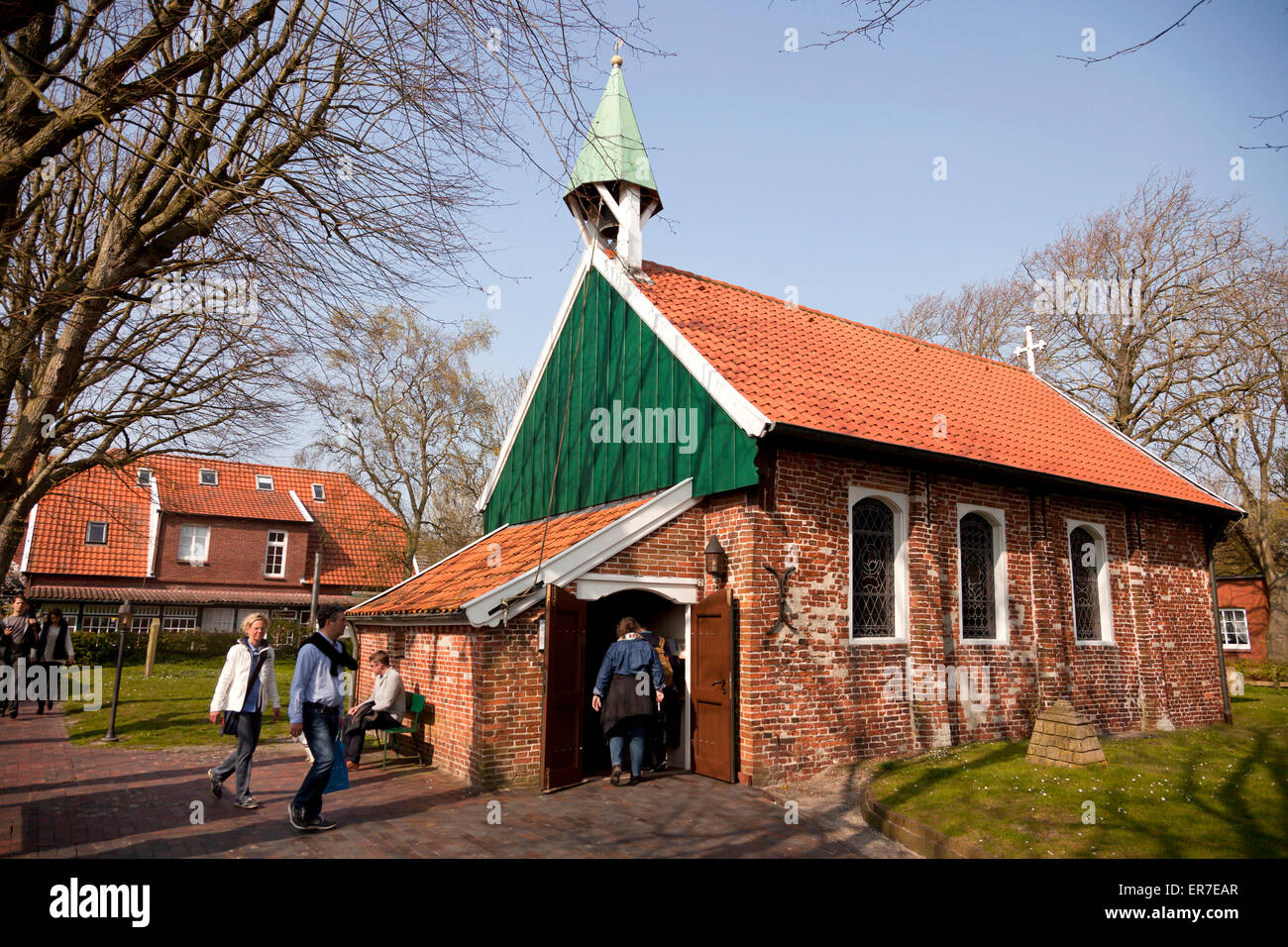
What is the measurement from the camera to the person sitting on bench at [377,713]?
1042 centimetres

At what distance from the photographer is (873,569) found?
11289mm

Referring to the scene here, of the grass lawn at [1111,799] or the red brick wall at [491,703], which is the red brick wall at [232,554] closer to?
the red brick wall at [491,703]

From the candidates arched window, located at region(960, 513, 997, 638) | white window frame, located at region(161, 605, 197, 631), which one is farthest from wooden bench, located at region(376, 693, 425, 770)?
white window frame, located at region(161, 605, 197, 631)

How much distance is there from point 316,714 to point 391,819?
131 centimetres

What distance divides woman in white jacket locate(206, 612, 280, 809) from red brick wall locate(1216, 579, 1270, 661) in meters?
33.9

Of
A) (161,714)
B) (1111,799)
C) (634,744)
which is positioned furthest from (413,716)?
(1111,799)

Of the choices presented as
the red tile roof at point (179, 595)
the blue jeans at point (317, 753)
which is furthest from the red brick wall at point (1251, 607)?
the red tile roof at point (179, 595)

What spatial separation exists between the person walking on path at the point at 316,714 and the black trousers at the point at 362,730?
9.79 feet

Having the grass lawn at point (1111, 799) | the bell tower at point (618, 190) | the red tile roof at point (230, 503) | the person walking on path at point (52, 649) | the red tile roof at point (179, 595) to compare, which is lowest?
the grass lawn at point (1111, 799)

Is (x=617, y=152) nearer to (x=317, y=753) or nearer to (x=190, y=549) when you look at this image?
(x=317, y=753)

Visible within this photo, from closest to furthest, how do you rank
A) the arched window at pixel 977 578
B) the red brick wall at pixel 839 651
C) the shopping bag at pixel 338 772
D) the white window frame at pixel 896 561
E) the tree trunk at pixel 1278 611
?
the shopping bag at pixel 338 772
the red brick wall at pixel 839 651
the white window frame at pixel 896 561
the arched window at pixel 977 578
the tree trunk at pixel 1278 611

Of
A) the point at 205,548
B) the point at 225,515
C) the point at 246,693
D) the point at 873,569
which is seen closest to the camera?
the point at 246,693
